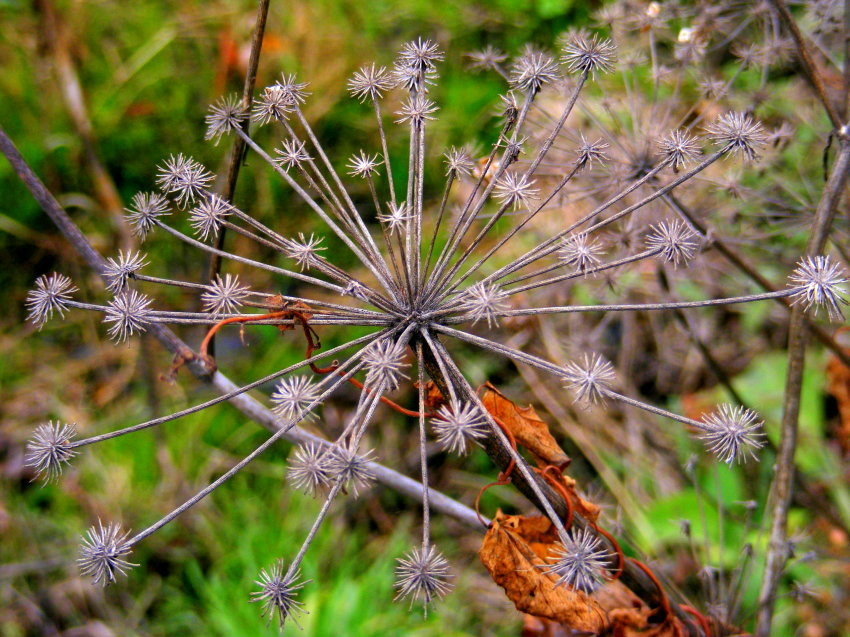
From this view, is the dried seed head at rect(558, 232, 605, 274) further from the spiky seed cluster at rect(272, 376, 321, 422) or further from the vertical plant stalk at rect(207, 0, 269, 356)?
the vertical plant stalk at rect(207, 0, 269, 356)

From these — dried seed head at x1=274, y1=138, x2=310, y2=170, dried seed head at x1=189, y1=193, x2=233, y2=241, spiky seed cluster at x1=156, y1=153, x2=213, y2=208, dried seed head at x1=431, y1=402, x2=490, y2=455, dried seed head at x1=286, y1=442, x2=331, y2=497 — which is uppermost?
dried seed head at x1=274, y1=138, x2=310, y2=170

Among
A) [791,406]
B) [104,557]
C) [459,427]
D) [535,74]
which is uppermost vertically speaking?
[535,74]

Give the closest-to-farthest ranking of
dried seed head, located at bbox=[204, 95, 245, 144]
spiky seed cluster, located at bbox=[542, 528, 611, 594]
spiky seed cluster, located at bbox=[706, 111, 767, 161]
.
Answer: spiky seed cluster, located at bbox=[542, 528, 611, 594], spiky seed cluster, located at bbox=[706, 111, 767, 161], dried seed head, located at bbox=[204, 95, 245, 144]

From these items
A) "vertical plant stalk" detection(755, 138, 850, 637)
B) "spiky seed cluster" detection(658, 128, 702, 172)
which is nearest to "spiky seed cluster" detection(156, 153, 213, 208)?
"spiky seed cluster" detection(658, 128, 702, 172)

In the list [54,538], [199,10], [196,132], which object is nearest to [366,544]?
[54,538]

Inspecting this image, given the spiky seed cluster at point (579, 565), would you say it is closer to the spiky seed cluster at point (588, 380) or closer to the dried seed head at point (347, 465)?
the spiky seed cluster at point (588, 380)

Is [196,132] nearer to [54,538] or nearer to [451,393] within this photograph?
[54,538]

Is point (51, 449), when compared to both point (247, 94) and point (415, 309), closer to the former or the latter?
point (415, 309)

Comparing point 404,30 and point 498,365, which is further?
point 404,30

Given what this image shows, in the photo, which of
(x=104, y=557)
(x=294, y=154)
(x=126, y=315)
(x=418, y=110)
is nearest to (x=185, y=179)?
(x=294, y=154)
